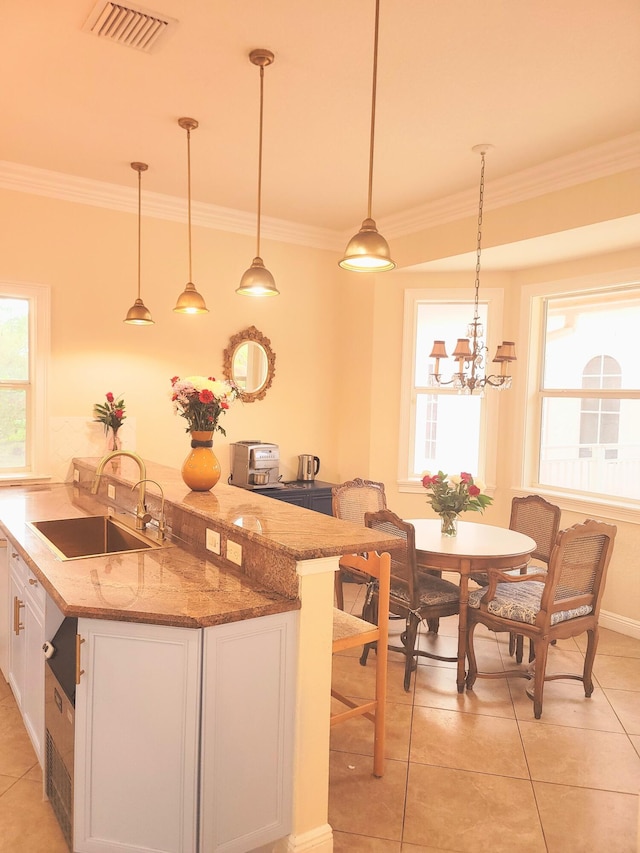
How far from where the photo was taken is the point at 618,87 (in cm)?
292

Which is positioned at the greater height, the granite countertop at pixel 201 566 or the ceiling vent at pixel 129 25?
the ceiling vent at pixel 129 25

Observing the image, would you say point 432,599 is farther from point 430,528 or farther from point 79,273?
point 79,273

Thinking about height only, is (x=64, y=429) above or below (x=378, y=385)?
below

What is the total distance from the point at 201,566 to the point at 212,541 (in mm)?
113

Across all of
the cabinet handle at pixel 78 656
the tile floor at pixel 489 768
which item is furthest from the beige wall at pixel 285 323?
the cabinet handle at pixel 78 656

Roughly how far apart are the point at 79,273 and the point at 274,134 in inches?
70.8

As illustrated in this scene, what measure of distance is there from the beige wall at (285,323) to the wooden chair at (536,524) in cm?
70

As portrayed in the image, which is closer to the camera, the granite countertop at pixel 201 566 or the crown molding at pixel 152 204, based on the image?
the granite countertop at pixel 201 566

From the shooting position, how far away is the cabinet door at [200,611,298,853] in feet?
6.26

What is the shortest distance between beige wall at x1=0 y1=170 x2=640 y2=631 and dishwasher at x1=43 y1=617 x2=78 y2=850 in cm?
256

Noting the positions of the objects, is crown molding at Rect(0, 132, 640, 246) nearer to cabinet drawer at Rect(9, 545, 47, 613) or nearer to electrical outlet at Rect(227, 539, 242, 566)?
cabinet drawer at Rect(9, 545, 47, 613)

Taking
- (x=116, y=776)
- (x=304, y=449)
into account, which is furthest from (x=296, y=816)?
(x=304, y=449)

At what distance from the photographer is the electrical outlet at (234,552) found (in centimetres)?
230

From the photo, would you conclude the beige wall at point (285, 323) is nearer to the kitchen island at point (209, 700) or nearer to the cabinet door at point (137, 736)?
the kitchen island at point (209, 700)
